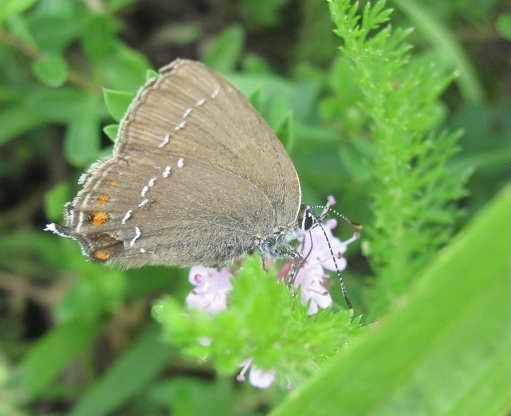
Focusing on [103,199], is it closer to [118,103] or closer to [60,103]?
[118,103]

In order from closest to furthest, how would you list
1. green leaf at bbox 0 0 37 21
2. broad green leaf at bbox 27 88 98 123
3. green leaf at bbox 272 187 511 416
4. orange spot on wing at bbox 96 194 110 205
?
green leaf at bbox 272 187 511 416, orange spot on wing at bbox 96 194 110 205, green leaf at bbox 0 0 37 21, broad green leaf at bbox 27 88 98 123

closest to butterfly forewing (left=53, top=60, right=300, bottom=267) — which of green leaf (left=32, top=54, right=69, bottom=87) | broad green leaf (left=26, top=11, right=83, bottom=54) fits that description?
green leaf (left=32, top=54, right=69, bottom=87)

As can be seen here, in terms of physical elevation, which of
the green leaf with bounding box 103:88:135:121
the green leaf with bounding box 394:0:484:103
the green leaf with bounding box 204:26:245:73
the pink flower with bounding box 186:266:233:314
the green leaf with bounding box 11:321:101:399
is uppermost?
the green leaf with bounding box 394:0:484:103

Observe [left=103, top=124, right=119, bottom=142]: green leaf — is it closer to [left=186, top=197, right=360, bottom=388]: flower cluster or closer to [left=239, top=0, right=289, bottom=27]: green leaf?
[left=186, top=197, right=360, bottom=388]: flower cluster

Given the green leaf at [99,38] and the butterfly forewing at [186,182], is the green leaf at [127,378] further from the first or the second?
the green leaf at [99,38]

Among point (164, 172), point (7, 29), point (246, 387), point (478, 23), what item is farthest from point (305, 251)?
point (478, 23)

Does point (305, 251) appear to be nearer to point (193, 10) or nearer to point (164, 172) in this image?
point (164, 172)
